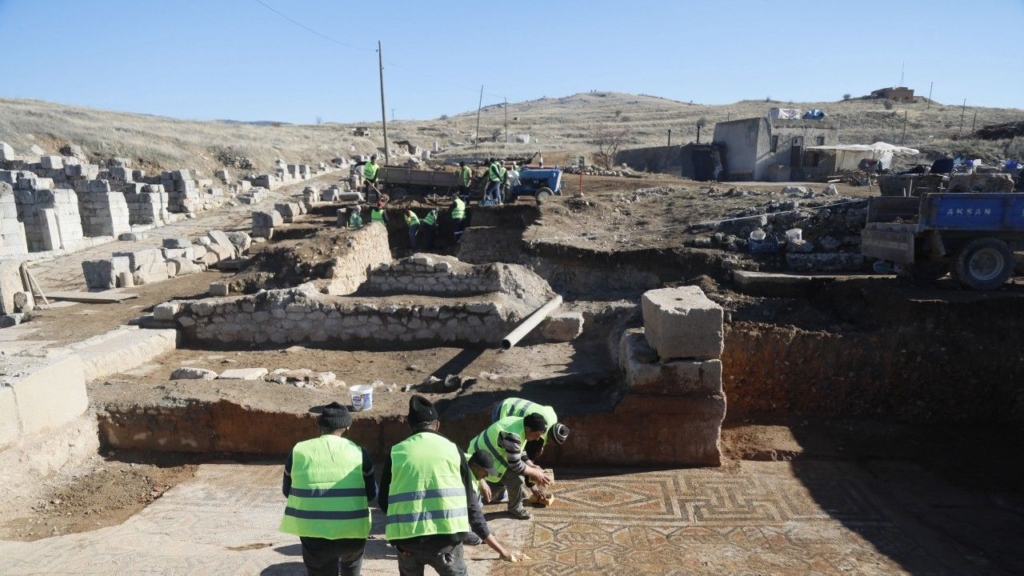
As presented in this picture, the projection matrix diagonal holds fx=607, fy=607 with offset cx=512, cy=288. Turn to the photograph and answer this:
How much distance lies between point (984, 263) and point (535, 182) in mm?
12342

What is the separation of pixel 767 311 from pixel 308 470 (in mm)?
7204

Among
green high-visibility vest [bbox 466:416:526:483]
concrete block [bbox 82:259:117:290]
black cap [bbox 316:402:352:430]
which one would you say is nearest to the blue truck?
green high-visibility vest [bbox 466:416:526:483]

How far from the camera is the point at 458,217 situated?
672 inches

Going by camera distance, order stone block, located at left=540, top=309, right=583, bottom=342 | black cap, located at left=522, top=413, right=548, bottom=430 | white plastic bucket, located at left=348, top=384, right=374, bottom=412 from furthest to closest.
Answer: stone block, located at left=540, top=309, right=583, bottom=342 → white plastic bucket, located at left=348, top=384, right=374, bottom=412 → black cap, located at left=522, top=413, right=548, bottom=430

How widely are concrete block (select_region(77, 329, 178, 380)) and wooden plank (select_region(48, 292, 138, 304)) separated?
2892 mm

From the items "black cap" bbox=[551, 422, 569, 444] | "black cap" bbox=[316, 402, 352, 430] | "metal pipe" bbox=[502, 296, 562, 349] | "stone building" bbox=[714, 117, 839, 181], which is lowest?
"metal pipe" bbox=[502, 296, 562, 349]

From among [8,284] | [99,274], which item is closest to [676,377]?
[8,284]

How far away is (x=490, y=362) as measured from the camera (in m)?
9.05

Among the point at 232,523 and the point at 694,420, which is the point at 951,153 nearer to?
the point at 694,420

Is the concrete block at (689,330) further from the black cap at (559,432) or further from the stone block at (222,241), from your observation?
the stone block at (222,241)

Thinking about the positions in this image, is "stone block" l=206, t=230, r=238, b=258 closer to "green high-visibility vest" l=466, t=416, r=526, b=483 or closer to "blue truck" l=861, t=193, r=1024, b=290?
"green high-visibility vest" l=466, t=416, r=526, b=483

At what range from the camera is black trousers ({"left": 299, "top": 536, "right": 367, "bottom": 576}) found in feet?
10.4

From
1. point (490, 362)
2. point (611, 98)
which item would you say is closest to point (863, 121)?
point (490, 362)

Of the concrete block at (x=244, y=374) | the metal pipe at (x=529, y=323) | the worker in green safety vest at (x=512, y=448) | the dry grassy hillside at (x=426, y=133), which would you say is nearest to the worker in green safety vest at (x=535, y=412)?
the worker in green safety vest at (x=512, y=448)
